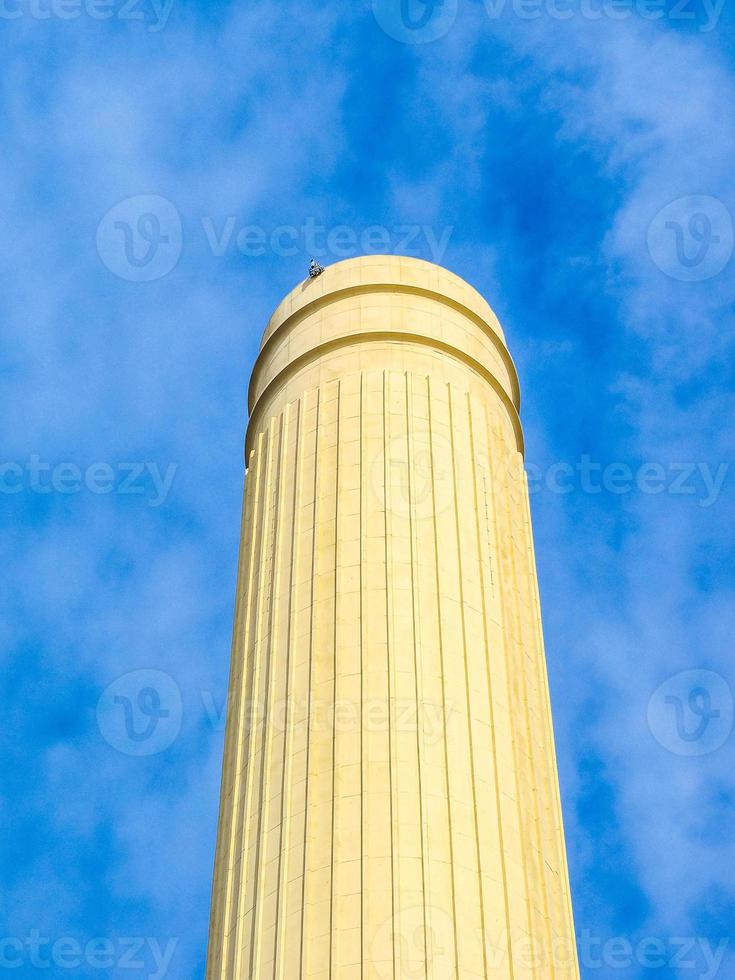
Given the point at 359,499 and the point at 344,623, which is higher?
the point at 359,499

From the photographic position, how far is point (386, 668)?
28688 mm

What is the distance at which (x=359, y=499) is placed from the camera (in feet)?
104

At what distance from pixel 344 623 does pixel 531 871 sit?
19.6ft

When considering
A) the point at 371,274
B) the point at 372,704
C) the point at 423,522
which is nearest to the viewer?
the point at 372,704

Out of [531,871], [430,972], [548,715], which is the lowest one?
[430,972]

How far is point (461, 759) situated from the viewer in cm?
2770

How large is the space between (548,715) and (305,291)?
12431 millimetres

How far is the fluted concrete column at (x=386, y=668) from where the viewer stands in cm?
2580

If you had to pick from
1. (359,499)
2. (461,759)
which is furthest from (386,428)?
(461,759)

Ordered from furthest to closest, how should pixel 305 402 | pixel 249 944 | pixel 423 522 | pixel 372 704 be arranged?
pixel 305 402, pixel 423 522, pixel 372 704, pixel 249 944

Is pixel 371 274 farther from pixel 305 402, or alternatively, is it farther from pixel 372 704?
pixel 372 704

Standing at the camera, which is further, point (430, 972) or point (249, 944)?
point (249, 944)

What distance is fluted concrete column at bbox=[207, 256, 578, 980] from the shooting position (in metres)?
25.8

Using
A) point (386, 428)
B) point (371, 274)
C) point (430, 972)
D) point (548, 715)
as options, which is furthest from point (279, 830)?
point (371, 274)
